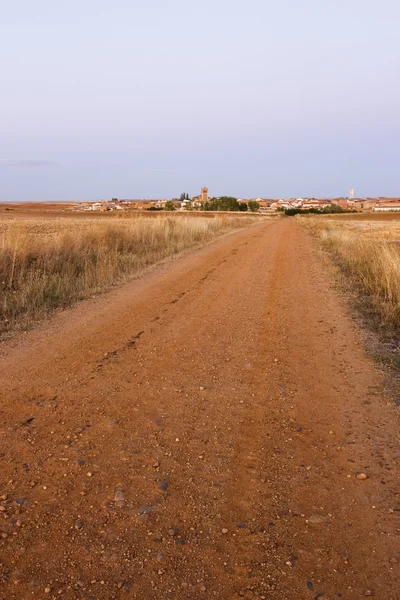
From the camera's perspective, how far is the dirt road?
8.86 feet

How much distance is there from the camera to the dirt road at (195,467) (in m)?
2.70

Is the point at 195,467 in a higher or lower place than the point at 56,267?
lower

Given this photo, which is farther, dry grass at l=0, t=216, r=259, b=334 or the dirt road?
dry grass at l=0, t=216, r=259, b=334

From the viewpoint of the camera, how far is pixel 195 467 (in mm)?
3732

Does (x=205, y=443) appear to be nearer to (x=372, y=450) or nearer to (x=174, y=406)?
(x=174, y=406)

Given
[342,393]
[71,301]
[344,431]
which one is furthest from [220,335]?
[71,301]

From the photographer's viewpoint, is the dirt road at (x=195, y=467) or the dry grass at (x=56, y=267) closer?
the dirt road at (x=195, y=467)

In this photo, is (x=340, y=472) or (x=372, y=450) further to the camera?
(x=372, y=450)

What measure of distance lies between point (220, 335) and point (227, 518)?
13.9 ft

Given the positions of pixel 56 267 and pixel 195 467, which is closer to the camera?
pixel 195 467

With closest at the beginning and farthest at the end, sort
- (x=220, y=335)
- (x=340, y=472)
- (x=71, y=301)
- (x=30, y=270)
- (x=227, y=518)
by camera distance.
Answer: (x=227, y=518) → (x=340, y=472) → (x=220, y=335) → (x=71, y=301) → (x=30, y=270)

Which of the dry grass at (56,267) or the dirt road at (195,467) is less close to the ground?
the dry grass at (56,267)

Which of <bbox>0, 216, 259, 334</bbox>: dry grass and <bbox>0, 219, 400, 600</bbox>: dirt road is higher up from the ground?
<bbox>0, 216, 259, 334</bbox>: dry grass

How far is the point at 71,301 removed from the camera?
9.73m
